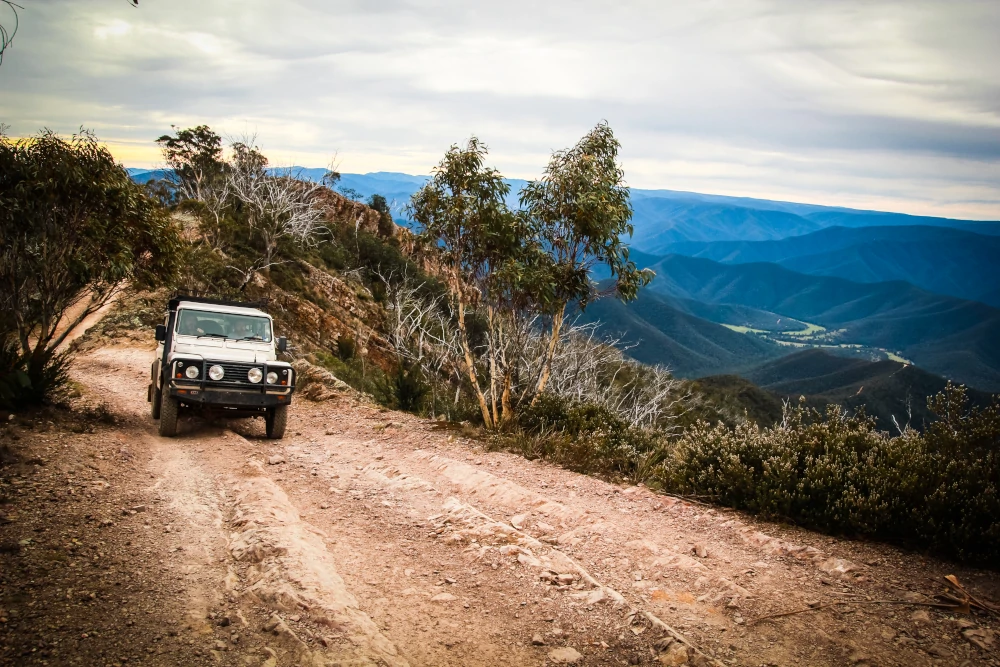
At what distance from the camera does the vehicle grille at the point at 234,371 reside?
9070mm

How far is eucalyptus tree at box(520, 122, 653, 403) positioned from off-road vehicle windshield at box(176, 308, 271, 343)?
16.1 ft

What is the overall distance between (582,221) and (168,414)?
701 cm

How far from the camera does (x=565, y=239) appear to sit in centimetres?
1095

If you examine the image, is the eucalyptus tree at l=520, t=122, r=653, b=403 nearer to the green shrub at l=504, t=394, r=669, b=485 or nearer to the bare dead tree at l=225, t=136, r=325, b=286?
the green shrub at l=504, t=394, r=669, b=485

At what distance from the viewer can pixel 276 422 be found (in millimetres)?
→ 9680

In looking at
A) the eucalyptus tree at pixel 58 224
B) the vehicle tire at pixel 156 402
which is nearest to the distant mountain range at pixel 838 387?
the vehicle tire at pixel 156 402

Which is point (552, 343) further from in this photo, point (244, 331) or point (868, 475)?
point (868, 475)

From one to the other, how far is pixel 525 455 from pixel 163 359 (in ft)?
19.5

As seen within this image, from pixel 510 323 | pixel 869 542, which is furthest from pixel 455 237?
pixel 869 542

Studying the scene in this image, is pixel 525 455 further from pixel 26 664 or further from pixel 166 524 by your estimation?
pixel 26 664

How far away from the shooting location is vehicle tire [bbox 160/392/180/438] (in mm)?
9023

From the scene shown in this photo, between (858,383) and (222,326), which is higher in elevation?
(222,326)

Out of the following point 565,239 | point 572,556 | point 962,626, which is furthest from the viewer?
point 565,239

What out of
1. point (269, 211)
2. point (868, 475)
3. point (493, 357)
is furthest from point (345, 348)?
point (868, 475)
